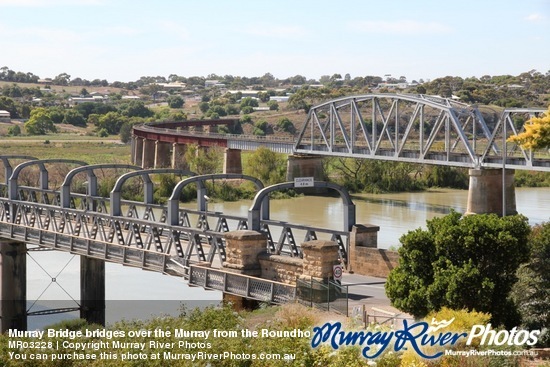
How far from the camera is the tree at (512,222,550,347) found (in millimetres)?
23344

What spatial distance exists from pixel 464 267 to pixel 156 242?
40.6ft

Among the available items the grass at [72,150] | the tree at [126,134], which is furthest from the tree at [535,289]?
the tree at [126,134]

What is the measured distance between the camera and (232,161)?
9156 centimetres

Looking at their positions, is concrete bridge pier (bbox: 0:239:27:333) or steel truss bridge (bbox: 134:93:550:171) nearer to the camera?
concrete bridge pier (bbox: 0:239:27:333)

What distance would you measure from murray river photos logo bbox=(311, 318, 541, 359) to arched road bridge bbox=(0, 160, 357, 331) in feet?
20.2

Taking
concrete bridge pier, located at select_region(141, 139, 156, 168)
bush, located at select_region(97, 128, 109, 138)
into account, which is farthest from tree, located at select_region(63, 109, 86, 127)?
concrete bridge pier, located at select_region(141, 139, 156, 168)

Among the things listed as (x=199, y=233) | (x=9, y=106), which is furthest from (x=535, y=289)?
(x=9, y=106)

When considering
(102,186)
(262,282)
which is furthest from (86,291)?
(102,186)

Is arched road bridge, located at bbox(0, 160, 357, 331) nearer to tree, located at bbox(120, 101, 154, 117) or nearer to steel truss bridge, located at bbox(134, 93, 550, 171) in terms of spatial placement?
steel truss bridge, located at bbox(134, 93, 550, 171)

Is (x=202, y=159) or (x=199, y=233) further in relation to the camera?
(x=202, y=159)

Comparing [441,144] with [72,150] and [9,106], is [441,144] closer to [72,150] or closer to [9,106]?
[72,150]

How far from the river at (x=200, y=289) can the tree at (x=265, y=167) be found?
8248 millimetres

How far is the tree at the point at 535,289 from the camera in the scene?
2334 cm

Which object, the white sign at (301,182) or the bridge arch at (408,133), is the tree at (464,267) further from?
the bridge arch at (408,133)
